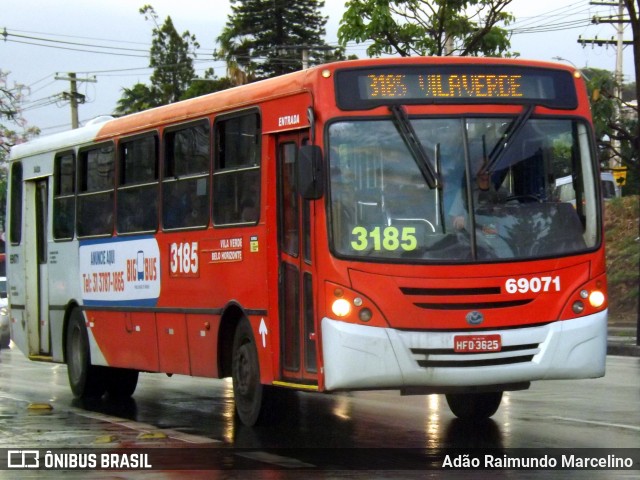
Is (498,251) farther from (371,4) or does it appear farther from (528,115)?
(371,4)

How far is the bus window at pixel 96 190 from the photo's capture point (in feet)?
53.7

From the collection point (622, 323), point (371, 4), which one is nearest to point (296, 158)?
point (371, 4)

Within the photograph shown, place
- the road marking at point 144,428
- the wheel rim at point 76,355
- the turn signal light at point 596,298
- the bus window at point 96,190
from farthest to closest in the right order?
the wheel rim at point 76,355 < the bus window at point 96,190 < the road marking at point 144,428 < the turn signal light at point 596,298

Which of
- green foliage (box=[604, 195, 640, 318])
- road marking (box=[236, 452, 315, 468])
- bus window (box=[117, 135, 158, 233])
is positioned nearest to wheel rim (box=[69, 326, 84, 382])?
bus window (box=[117, 135, 158, 233])

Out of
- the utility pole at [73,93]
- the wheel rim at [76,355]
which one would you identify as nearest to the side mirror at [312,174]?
the wheel rim at [76,355]

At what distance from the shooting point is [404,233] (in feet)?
36.5

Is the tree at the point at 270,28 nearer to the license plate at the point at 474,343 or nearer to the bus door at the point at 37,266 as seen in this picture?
the bus door at the point at 37,266

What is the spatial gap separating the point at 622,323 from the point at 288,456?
75.7ft

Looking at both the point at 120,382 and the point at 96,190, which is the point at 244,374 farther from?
the point at 120,382

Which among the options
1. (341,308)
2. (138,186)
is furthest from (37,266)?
(341,308)

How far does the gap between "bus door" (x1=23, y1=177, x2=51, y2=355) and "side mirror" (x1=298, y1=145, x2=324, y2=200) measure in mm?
7800

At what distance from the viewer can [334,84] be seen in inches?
452

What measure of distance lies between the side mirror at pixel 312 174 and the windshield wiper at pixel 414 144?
0.68 metres

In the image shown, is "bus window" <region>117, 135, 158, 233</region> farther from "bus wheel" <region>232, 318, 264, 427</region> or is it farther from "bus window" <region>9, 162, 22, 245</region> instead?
"bus window" <region>9, 162, 22, 245</region>
